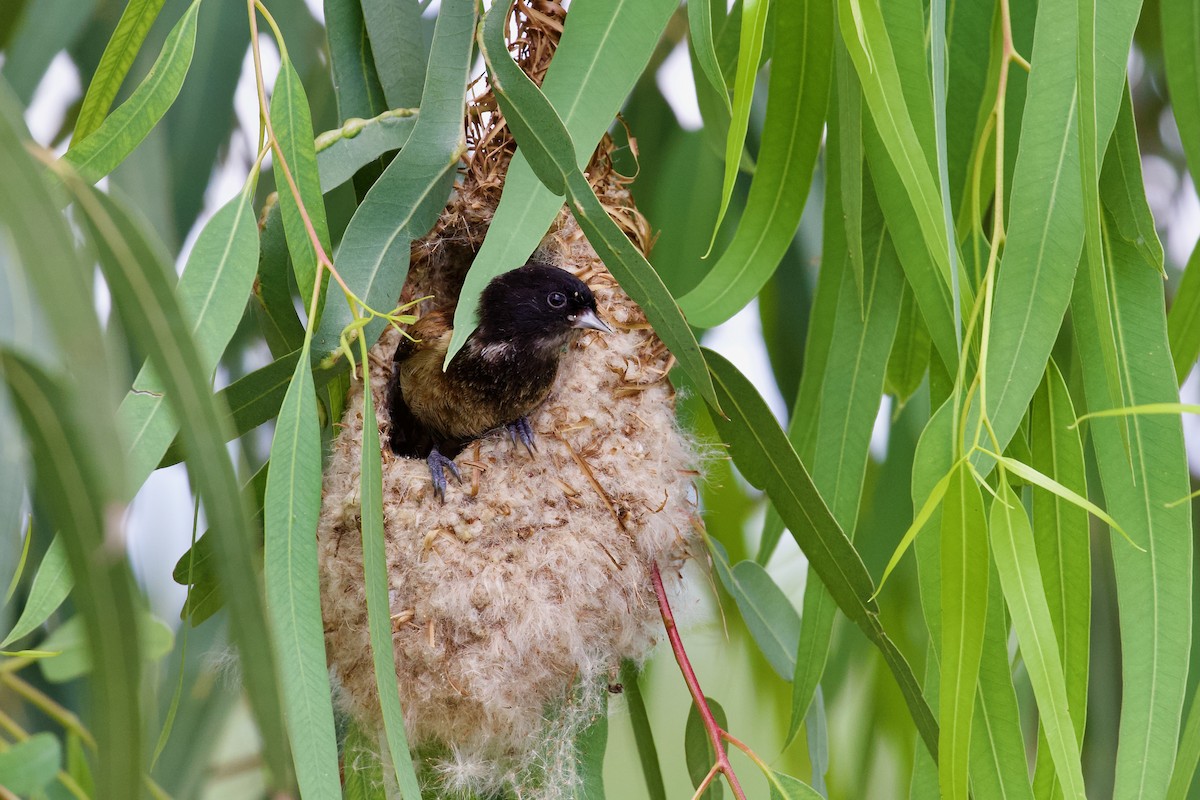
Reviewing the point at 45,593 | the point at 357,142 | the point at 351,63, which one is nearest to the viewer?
the point at 45,593

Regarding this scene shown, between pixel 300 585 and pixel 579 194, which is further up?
pixel 579 194

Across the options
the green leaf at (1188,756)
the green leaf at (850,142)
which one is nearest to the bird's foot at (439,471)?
the green leaf at (850,142)

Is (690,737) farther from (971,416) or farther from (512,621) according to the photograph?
(971,416)

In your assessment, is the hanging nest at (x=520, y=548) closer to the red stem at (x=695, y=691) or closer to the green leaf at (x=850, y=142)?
the red stem at (x=695, y=691)

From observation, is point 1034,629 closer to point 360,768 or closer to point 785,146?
point 785,146

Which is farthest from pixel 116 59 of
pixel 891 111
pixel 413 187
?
pixel 891 111

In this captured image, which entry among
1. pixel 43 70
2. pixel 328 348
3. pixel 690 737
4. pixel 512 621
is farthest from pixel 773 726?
pixel 43 70
